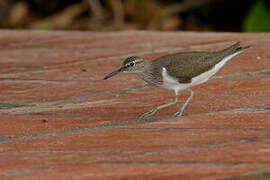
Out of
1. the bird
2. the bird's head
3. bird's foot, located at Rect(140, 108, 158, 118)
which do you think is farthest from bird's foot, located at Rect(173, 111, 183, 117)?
the bird's head

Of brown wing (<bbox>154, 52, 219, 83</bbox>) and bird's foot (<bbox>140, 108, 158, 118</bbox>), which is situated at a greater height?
brown wing (<bbox>154, 52, 219, 83</bbox>)

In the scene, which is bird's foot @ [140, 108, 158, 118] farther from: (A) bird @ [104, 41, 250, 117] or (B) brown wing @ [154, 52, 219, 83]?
(B) brown wing @ [154, 52, 219, 83]

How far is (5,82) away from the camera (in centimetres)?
444

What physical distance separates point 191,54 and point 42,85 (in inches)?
47.4

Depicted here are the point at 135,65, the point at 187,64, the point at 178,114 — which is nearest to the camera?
the point at 178,114

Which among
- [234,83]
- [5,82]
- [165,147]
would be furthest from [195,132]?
[5,82]

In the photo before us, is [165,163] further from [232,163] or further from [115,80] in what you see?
[115,80]

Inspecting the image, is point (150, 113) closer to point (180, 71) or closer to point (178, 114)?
point (178, 114)

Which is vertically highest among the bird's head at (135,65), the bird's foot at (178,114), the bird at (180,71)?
the bird at (180,71)

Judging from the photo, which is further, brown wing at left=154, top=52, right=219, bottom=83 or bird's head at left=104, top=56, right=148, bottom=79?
bird's head at left=104, top=56, right=148, bottom=79

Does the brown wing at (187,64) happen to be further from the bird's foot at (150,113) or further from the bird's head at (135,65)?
the bird's foot at (150,113)

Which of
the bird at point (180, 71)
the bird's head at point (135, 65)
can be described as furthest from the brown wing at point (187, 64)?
the bird's head at point (135, 65)

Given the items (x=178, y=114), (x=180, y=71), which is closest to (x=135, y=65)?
(x=180, y=71)

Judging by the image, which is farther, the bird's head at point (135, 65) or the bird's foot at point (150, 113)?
the bird's head at point (135, 65)
